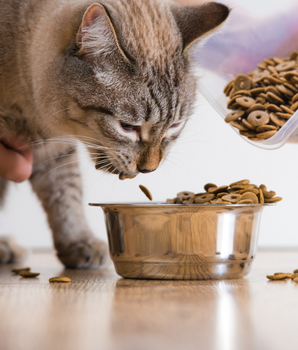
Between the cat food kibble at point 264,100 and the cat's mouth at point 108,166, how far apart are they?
350 millimetres

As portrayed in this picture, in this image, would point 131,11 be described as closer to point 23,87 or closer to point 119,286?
point 23,87

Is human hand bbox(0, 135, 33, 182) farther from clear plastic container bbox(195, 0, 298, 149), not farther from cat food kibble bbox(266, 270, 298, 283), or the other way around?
cat food kibble bbox(266, 270, 298, 283)

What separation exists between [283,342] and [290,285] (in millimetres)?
463

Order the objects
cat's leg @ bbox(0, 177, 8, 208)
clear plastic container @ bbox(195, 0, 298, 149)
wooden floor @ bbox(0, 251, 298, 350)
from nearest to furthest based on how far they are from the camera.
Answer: wooden floor @ bbox(0, 251, 298, 350)
clear plastic container @ bbox(195, 0, 298, 149)
cat's leg @ bbox(0, 177, 8, 208)

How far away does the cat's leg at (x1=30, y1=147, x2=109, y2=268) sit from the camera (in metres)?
1.45

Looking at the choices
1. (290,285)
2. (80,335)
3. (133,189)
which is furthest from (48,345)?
(133,189)

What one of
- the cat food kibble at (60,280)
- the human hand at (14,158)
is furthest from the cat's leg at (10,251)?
the cat food kibble at (60,280)

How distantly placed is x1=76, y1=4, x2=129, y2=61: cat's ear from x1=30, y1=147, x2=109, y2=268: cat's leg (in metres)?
0.50

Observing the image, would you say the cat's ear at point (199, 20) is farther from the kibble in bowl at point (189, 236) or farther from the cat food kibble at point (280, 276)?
the cat food kibble at point (280, 276)

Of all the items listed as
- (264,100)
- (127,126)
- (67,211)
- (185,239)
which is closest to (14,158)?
(67,211)

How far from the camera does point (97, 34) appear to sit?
3.42ft

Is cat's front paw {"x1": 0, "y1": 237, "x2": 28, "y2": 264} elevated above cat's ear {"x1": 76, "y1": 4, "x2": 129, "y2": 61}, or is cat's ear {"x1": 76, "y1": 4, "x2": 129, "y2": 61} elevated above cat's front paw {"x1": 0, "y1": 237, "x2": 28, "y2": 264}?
cat's ear {"x1": 76, "y1": 4, "x2": 129, "y2": 61}

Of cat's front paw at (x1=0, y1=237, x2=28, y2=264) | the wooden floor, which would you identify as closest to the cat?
the wooden floor

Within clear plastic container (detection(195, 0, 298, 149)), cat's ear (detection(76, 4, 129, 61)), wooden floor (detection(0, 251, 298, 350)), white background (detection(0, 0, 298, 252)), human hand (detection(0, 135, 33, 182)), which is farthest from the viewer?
white background (detection(0, 0, 298, 252))
